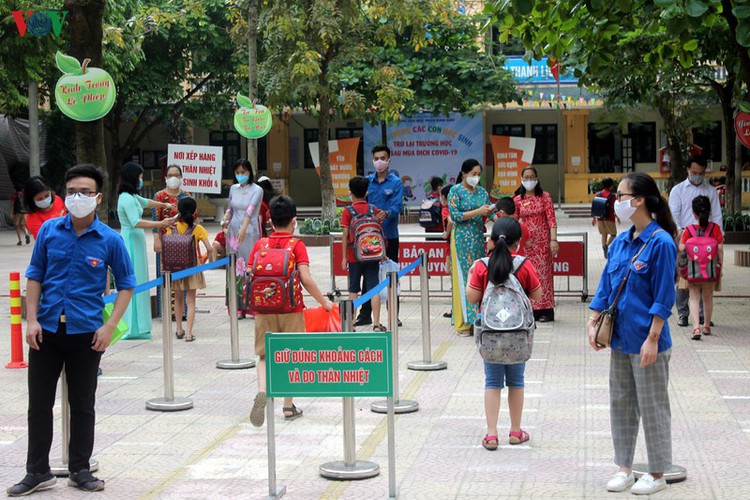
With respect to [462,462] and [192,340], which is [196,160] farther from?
[462,462]

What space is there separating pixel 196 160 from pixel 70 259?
10.5 m

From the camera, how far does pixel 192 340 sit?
38.0 ft

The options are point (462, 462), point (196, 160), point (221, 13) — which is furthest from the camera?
point (221, 13)

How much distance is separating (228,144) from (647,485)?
38782 millimetres

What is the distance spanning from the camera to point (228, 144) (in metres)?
43.6

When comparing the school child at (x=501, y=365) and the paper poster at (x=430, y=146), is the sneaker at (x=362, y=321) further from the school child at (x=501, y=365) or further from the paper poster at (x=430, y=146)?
the paper poster at (x=430, y=146)

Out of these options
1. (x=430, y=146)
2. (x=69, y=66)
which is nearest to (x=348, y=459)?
(x=69, y=66)

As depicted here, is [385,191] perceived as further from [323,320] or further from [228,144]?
[228,144]

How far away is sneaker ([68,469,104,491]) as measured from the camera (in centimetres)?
614

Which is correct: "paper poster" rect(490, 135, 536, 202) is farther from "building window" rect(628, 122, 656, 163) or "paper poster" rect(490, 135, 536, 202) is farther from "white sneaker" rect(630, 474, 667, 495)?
"building window" rect(628, 122, 656, 163)

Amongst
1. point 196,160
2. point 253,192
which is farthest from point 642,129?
point 253,192

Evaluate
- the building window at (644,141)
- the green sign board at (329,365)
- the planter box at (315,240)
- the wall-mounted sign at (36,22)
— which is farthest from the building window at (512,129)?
the green sign board at (329,365)

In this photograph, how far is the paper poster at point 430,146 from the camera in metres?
39.7

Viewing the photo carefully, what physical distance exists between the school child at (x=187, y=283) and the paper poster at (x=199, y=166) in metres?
4.43
